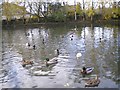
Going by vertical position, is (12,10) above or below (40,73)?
above

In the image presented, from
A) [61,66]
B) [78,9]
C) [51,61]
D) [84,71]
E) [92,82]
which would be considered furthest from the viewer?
[78,9]

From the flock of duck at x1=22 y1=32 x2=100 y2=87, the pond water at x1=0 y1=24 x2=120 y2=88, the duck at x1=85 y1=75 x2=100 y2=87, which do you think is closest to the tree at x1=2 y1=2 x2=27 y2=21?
the pond water at x1=0 y1=24 x2=120 y2=88

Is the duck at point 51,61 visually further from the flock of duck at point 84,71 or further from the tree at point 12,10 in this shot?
the tree at point 12,10

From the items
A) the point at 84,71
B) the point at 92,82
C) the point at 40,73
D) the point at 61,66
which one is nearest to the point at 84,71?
the point at 84,71

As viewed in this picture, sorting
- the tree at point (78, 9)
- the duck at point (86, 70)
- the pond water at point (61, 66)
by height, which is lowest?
the pond water at point (61, 66)

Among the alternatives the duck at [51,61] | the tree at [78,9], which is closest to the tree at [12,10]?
the tree at [78,9]

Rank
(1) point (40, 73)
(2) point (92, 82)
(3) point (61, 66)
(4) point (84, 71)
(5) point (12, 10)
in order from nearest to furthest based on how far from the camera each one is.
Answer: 1. (2) point (92, 82)
2. (4) point (84, 71)
3. (1) point (40, 73)
4. (3) point (61, 66)
5. (5) point (12, 10)

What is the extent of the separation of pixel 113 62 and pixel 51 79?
13.1ft

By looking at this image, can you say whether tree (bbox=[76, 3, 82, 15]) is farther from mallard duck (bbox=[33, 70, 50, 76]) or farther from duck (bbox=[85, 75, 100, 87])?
duck (bbox=[85, 75, 100, 87])

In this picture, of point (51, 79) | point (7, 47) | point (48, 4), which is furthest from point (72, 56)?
point (48, 4)

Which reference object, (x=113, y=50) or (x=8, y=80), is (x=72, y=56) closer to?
(x=113, y=50)

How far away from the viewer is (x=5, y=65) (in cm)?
1546

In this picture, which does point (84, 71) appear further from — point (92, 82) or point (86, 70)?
point (92, 82)

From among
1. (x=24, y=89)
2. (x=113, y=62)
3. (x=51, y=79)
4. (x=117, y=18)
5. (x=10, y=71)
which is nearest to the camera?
(x=24, y=89)
